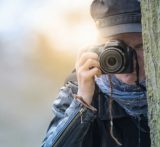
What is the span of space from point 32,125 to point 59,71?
608 millimetres

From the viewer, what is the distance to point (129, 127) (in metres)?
1.47

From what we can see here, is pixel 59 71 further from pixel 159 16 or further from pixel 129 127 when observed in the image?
pixel 159 16

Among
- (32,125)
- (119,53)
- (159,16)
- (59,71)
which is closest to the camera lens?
(159,16)

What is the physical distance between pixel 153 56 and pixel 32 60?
416 cm

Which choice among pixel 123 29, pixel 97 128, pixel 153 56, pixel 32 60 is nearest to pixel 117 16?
pixel 123 29

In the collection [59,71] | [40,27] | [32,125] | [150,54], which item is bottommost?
[32,125]

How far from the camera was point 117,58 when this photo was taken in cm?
138

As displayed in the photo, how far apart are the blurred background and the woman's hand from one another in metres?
2.62

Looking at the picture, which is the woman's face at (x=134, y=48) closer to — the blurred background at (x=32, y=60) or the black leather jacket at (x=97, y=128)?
the black leather jacket at (x=97, y=128)

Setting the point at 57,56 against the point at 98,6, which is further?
the point at 57,56

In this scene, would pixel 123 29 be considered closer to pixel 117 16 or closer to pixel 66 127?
pixel 117 16

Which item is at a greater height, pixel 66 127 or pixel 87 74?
pixel 87 74

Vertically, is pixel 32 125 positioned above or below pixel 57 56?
below

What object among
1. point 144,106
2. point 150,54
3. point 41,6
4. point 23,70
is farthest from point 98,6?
point 41,6
